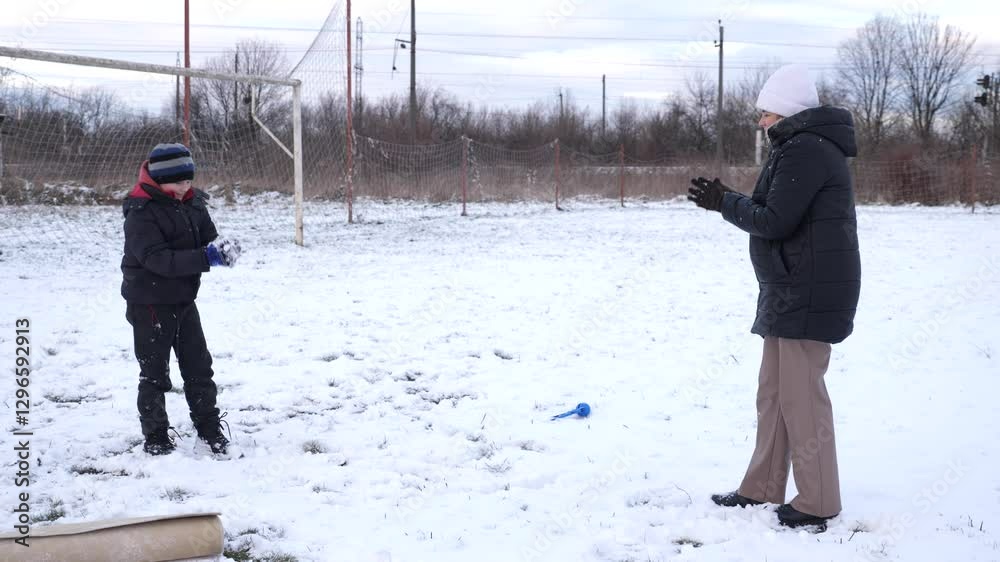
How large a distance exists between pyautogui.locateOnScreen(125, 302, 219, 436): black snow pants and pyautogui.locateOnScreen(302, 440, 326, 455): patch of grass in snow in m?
0.46

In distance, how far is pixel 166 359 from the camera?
164 inches

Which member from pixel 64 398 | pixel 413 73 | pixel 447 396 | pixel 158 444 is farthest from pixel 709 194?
pixel 413 73

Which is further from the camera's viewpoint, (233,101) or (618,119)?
(618,119)

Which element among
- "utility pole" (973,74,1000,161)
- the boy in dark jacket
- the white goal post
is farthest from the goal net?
"utility pole" (973,74,1000,161)

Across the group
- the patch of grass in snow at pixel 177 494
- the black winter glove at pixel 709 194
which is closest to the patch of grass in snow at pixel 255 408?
the patch of grass in snow at pixel 177 494

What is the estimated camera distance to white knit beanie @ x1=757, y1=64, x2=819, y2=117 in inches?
125

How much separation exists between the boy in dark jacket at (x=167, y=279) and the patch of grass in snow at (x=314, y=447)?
39 centimetres

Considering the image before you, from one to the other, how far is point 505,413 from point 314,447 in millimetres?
1176

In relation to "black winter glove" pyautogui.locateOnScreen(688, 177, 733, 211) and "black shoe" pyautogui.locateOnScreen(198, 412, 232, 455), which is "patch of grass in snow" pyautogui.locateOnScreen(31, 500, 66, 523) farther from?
"black winter glove" pyautogui.locateOnScreen(688, 177, 733, 211)

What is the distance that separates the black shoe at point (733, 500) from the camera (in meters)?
3.52

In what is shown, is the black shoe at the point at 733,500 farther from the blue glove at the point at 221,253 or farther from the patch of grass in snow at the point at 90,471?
the patch of grass in snow at the point at 90,471

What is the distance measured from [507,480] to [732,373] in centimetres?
250

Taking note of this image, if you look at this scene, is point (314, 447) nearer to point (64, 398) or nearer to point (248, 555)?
point (248, 555)

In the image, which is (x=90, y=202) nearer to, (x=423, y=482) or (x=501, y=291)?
(x=501, y=291)
